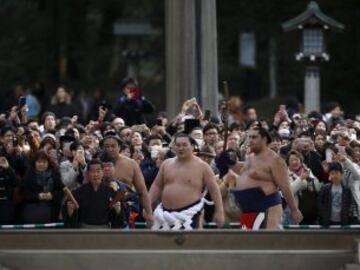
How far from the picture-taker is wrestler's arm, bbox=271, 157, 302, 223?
59.9 ft

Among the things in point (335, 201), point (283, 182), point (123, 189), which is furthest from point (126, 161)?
point (335, 201)

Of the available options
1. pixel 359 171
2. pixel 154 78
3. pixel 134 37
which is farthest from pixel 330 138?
pixel 154 78

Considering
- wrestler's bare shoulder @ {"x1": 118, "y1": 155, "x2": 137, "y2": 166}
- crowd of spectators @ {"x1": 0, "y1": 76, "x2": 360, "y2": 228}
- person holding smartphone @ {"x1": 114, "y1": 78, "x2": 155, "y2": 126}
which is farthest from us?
person holding smartphone @ {"x1": 114, "y1": 78, "x2": 155, "y2": 126}

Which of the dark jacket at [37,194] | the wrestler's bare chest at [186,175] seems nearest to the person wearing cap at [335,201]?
the wrestler's bare chest at [186,175]

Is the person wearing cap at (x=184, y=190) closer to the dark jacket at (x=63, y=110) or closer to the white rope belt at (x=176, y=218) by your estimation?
the white rope belt at (x=176, y=218)

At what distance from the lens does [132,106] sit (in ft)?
86.1

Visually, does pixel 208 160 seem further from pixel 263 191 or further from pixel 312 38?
pixel 312 38

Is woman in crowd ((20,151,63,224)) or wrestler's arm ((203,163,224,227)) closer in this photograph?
wrestler's arm ((203,163,224,227))

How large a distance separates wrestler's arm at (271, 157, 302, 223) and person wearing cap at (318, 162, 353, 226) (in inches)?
80.1

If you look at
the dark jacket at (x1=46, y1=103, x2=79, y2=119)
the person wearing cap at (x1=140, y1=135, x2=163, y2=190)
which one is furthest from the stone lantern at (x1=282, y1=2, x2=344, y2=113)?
the person wearing cap at (x1=140, y1=135, x2=163, y2=190)

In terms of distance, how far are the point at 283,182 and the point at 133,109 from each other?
8217mm

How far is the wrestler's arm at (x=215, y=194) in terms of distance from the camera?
18109mm

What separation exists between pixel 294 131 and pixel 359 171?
4.32 m

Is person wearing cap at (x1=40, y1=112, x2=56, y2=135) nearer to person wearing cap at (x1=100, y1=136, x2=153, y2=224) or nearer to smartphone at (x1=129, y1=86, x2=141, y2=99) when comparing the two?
smartphone at (x1=129, y1=86, x2=141, y2=99)
